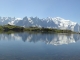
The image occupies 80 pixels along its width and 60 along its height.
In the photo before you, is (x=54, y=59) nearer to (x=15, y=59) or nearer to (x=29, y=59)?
(x=29, y=59)

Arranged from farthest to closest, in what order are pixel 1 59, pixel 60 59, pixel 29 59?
1. pixel 60 59
2. pixel 29 59
3. pixel 1 59

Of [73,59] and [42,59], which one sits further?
[73,59]

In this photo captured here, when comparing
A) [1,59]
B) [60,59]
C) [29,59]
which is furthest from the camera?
[60,59]

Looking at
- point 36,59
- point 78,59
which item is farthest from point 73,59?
point 36,59

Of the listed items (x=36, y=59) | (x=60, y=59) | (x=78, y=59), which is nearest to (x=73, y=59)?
(x=78, y=59)

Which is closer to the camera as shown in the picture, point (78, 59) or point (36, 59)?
point (36, 59)

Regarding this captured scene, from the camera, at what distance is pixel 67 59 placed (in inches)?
1884

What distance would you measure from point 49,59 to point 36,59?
421 centimetres

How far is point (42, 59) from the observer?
1781 inches

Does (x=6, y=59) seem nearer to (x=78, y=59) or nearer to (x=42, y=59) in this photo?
(x=42, y=59)

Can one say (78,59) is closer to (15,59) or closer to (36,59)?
(36,59)

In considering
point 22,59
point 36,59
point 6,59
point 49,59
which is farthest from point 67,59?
point 6,59

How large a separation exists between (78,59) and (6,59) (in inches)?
918

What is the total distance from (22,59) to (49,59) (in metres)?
8.53
